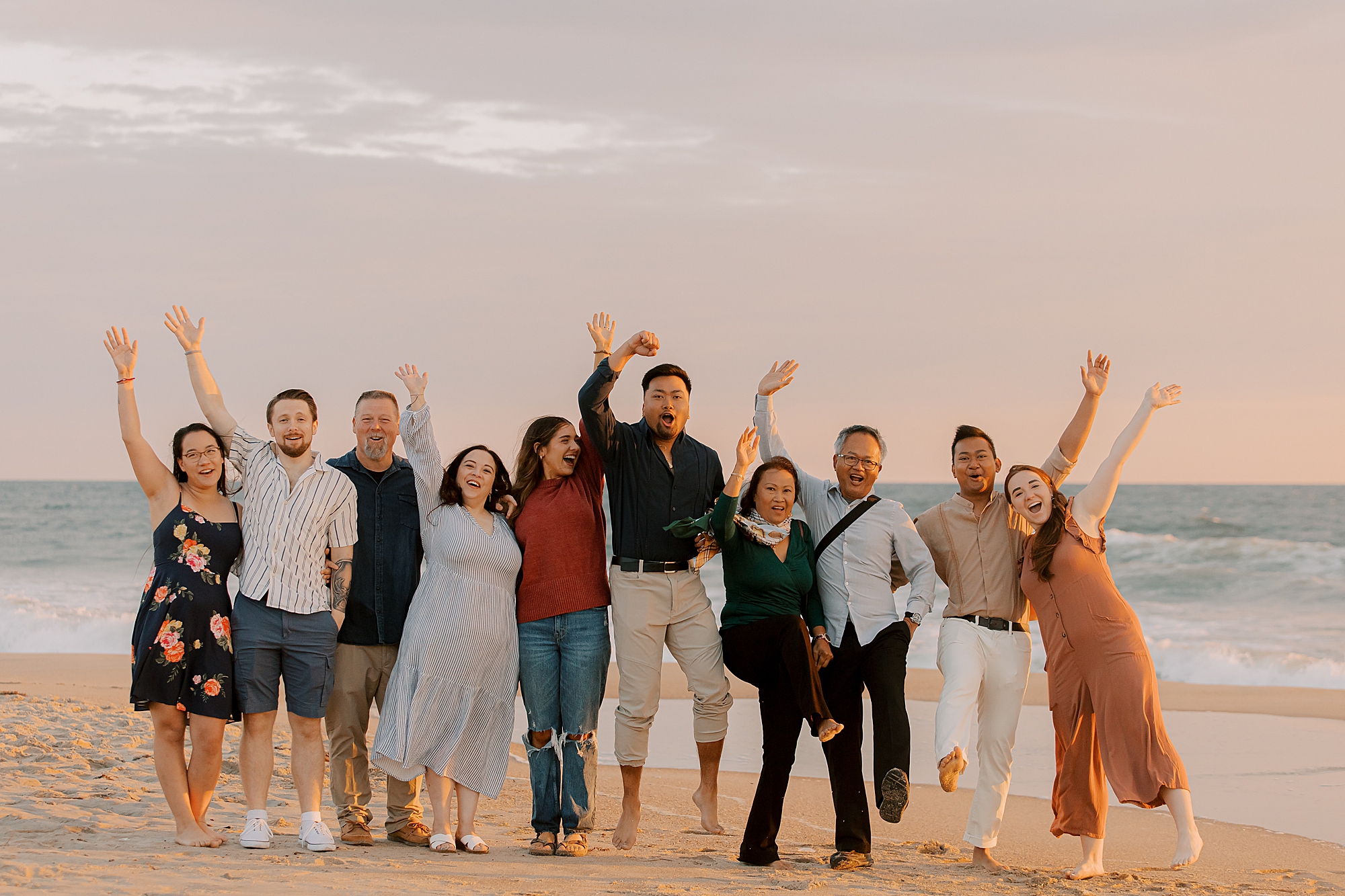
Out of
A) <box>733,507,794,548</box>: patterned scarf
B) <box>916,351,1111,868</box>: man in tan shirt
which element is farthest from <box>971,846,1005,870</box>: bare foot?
<box>733,507,794,548</box>: patterned scarf

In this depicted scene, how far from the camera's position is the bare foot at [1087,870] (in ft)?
16.6

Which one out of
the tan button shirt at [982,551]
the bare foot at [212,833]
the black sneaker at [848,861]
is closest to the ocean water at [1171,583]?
the bare foot at [212,833]

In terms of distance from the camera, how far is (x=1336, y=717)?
998 centimetres

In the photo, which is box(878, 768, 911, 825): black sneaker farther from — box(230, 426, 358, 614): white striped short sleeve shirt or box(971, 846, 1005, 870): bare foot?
box(230, 426, 358, 614): white striped short sleeve shirt

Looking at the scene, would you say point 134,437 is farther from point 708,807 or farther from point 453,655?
point 708,807

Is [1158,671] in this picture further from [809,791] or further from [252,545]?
[252,545]

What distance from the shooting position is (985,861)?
5199 millimetres

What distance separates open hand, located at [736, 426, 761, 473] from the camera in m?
5.15

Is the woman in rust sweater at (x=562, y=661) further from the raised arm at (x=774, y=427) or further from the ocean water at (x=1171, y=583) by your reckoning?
the ocean water at (x=1171, y=583)

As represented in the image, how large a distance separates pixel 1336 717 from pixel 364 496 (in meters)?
8.93

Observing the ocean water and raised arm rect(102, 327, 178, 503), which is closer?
raised arm rect(102, 327, 178, 503)

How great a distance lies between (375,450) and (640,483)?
125cm

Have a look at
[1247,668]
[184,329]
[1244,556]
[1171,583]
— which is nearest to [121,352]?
[184,329]

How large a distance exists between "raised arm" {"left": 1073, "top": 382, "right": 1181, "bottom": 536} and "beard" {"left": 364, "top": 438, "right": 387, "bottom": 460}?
10.6 feet
